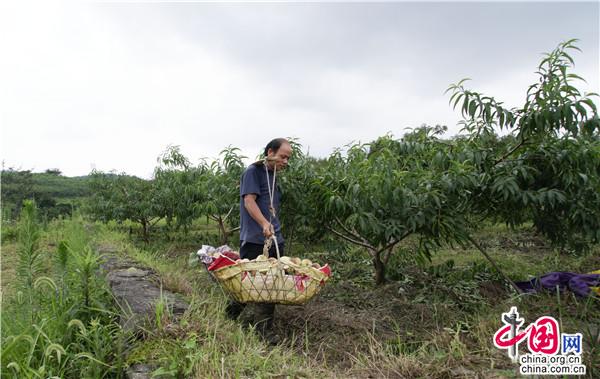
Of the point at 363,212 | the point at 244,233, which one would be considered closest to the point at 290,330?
the point at 244,233

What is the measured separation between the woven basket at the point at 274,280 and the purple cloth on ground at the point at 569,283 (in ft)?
7.83

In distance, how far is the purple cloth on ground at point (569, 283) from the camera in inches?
151

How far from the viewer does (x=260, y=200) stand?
354 cm

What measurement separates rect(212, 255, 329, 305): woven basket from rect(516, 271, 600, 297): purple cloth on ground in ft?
7.83

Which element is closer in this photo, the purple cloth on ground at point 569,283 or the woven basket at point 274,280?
the woven basket at point 274,280

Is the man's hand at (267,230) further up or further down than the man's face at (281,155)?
further down

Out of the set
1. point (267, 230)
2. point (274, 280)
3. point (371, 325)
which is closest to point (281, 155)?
point (267, 230)

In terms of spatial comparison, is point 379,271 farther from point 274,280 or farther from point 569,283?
point 274,280

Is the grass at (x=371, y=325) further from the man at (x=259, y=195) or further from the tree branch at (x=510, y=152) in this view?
the tree branch at (x=510, y=152)

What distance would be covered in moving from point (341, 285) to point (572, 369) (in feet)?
9.29

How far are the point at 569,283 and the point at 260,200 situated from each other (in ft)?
10.2

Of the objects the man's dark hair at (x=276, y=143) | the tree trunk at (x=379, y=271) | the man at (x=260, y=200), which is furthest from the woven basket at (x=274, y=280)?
the tree trunk at (x=379, y=271)

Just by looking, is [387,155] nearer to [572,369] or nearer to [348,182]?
[348,182]

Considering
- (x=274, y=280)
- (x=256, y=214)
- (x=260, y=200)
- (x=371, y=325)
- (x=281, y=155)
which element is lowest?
(x=371, y=325)
